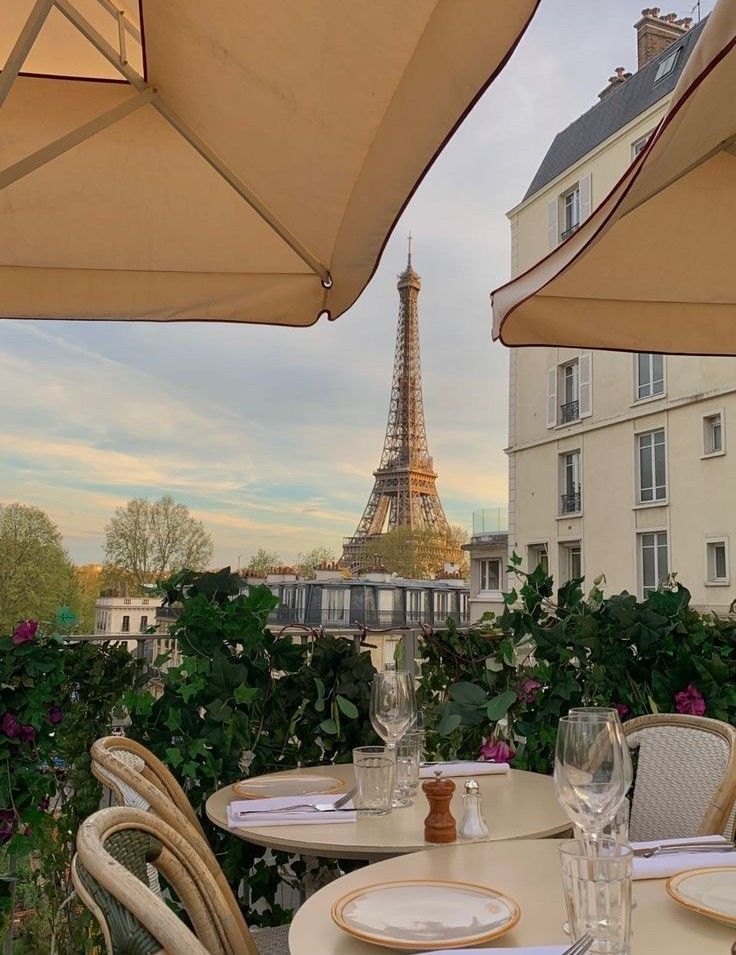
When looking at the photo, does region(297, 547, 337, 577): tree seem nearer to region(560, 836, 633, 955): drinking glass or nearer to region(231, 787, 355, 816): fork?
region(231, 787, 355, 816): fork

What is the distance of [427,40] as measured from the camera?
4.59ft

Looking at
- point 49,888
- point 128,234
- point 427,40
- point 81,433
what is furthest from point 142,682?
point 81,433

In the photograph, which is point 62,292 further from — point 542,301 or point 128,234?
point 542,301

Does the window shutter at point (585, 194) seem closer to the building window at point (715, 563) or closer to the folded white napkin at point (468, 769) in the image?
the building window at point (715, 563)

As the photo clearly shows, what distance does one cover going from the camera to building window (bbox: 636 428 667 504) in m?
15.7

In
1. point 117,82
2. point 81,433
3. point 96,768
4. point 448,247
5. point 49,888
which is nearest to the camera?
point 96,768

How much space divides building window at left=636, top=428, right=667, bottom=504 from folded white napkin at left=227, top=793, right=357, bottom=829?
15043mm

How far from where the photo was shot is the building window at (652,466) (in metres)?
15.7

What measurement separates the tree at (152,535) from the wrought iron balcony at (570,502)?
9584 mm

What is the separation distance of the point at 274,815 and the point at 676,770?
85 cm

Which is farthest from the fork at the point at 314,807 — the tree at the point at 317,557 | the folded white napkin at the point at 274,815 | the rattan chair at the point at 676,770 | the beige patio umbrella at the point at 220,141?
the tree at the point at 317,557

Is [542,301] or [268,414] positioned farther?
[268,414]

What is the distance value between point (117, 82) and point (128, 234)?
Result: 0.37 meters

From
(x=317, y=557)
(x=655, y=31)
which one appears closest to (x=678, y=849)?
(x=655, y=31)
